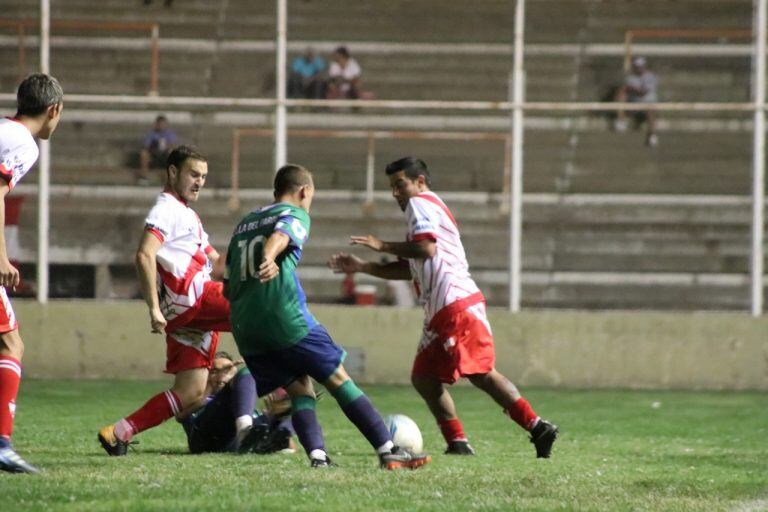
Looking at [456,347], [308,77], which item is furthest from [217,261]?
[308,77]

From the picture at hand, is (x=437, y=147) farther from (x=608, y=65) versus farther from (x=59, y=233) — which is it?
(x=59, y=233)

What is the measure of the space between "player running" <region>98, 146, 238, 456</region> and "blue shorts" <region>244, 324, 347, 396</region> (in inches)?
37.6

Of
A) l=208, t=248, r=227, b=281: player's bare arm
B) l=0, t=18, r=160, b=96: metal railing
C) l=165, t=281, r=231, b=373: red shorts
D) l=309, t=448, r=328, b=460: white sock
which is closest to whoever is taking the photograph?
l=309, t=448, r=328, b=460: white sock

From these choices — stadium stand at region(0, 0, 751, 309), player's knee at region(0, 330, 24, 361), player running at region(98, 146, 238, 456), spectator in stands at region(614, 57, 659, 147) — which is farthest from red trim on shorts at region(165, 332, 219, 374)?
spectator in stands at region(614, 57, 659, 147)

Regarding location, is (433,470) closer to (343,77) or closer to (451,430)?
(451,430)

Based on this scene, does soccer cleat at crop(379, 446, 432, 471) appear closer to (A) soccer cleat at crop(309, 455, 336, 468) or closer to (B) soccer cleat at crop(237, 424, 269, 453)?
(A) soccer cleat at crop(309, 455, 336, 468)

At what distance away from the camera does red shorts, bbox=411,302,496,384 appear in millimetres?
9320

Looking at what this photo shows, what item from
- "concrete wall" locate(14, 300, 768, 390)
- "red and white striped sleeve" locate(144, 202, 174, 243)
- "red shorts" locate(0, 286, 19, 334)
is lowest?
"concrete wall" locate(14, 300, 768, 390)

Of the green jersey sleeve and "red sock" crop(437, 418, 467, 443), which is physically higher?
the green jersey sleeve

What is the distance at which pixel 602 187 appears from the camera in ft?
66.7

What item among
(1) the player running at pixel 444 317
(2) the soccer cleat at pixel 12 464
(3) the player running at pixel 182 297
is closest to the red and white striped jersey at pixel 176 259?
(3) the player running at pixel 182 297

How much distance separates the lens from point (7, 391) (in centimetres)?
754

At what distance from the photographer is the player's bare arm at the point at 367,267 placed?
8.64 m

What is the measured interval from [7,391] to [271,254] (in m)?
1.53
